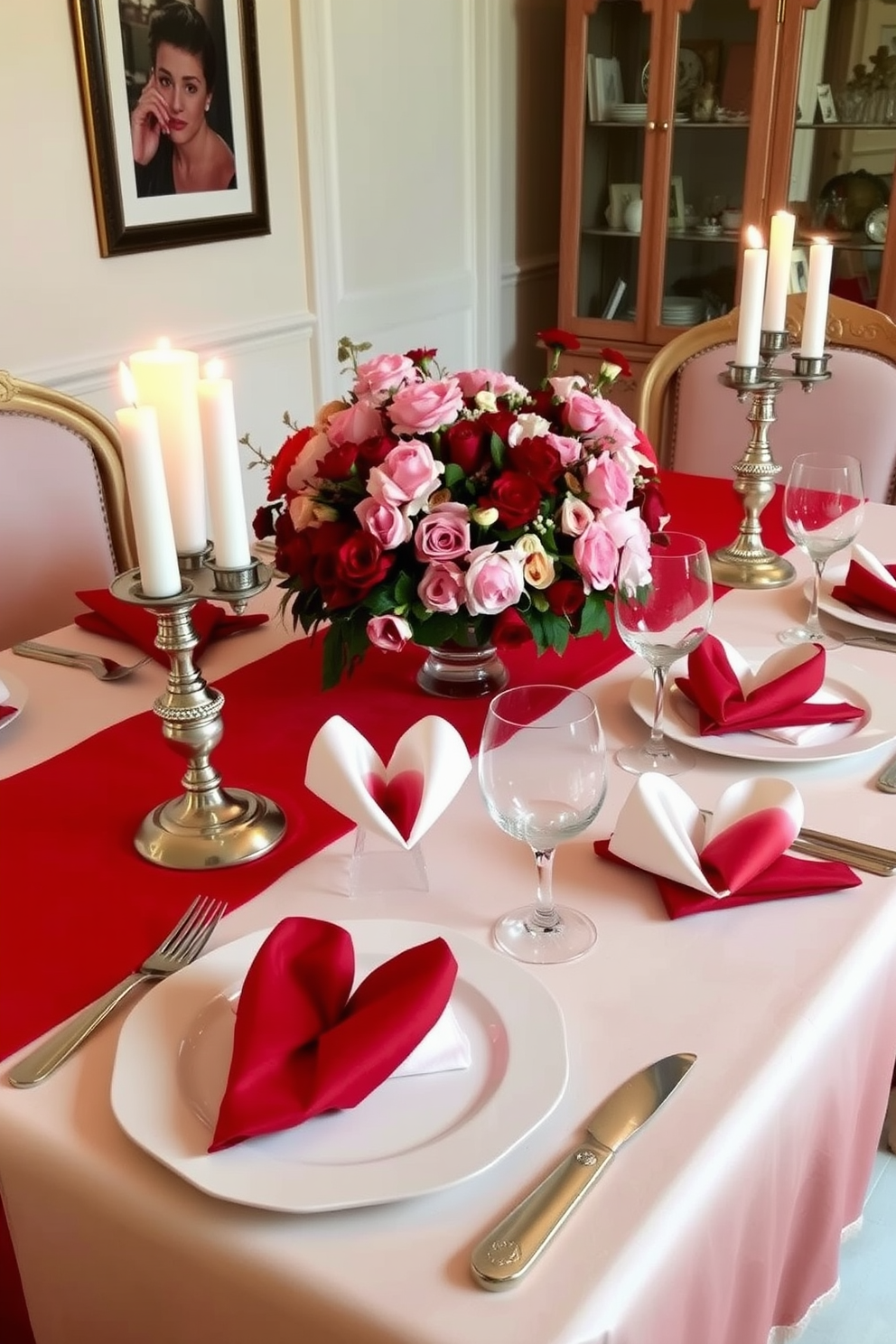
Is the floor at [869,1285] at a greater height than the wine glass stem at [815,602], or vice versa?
the wine glass stem at [815,602]

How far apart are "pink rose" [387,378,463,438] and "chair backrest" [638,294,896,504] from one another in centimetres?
107

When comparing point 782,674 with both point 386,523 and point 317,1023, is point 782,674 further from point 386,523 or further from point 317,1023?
point 317,1023

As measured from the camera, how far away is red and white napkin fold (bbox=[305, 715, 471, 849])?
873mm

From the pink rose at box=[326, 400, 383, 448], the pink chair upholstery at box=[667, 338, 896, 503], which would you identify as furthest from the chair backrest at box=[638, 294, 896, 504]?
the pink rose at box=[326, 400, 383, 448]

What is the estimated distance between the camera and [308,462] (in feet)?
3.69

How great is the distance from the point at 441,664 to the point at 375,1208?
659 mm

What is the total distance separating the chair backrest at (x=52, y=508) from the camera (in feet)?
5.29

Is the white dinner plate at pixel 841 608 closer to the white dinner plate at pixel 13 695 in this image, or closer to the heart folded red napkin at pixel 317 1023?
the heart folded red napkin at pixel 317 1023

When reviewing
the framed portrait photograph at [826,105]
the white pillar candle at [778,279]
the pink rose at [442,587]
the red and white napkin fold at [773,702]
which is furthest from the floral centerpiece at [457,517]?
the framed portrait photograph at [826,105]

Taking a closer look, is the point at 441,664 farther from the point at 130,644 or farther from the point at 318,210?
the point at 318,210

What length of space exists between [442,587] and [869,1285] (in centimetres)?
91

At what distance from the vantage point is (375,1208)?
2.00ft

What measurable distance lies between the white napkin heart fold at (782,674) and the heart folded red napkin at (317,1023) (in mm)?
472

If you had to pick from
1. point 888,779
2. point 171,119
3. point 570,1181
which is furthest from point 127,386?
point 171,119
